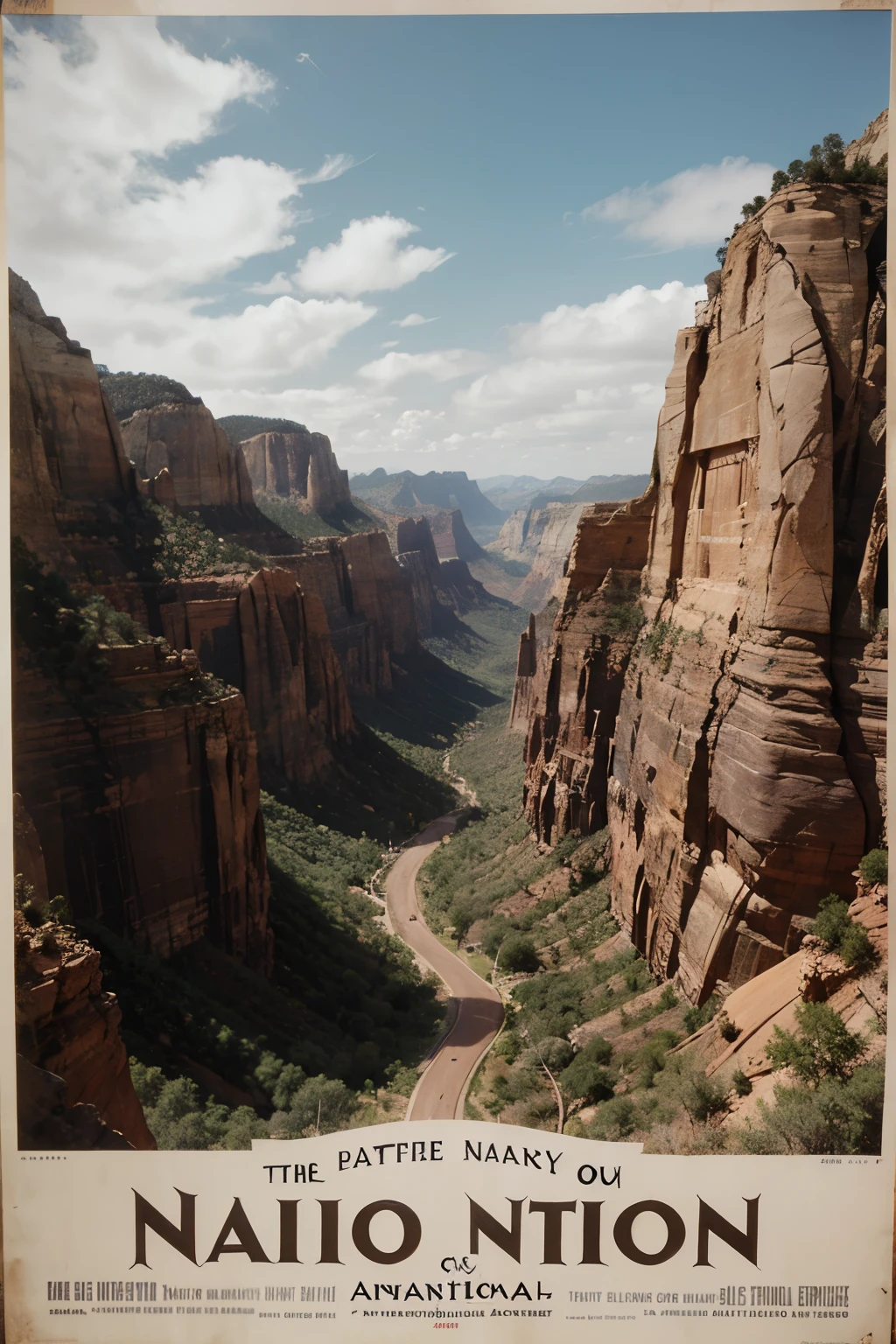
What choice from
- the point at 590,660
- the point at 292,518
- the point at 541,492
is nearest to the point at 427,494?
the point at 541,492

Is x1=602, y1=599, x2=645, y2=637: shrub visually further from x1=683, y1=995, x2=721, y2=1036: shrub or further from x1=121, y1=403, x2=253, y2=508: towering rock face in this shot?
x1=121, y1=403, x2=253, y2=508: towering rock face

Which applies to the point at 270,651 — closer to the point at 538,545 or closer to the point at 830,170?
the point at 830,170

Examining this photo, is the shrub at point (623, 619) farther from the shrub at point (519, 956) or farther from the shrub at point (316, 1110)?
the shrub at point (316, 1110)

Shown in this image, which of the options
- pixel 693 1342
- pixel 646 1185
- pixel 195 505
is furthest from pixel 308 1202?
pixel 195 505

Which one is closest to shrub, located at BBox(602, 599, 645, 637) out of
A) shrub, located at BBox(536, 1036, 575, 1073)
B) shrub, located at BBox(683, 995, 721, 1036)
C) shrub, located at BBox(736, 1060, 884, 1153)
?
shrub, located at BBox(683, 995, 721, 1036)

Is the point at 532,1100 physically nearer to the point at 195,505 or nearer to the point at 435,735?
the point at 195,505

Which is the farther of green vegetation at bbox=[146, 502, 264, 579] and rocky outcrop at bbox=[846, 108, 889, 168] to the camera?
green vegetation at bbox=[146, 502, 264, 579]

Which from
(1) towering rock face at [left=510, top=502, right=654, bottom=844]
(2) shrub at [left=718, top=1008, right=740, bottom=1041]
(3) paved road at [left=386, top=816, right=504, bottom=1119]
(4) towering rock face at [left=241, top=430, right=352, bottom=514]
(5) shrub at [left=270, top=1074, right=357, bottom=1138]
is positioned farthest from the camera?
(4) towering rock face at [left=241, top=430, right=352, bottom=514]

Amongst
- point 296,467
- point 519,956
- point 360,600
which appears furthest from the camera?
point 296,467
